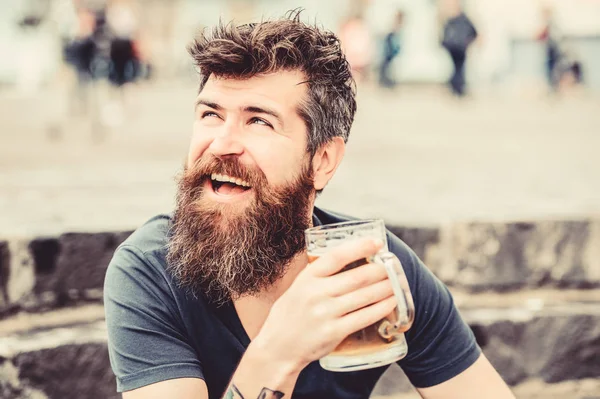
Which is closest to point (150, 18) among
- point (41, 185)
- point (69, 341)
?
point (41, 185)

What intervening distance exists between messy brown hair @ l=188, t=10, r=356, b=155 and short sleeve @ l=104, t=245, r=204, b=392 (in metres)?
0.53

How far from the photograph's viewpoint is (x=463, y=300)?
326cm

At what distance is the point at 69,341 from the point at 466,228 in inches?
66.3

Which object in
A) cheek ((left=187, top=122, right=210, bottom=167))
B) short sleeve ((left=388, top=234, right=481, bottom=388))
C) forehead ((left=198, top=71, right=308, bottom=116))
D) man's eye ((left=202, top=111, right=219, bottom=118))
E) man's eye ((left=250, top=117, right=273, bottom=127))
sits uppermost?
forehead ((left=198, top=71, right=308, bottom=116))

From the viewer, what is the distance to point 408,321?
4.76 ft

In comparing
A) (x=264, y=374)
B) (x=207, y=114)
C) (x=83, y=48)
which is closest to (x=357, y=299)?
(x=264, y=374)

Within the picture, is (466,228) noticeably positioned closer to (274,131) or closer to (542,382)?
(542,382)

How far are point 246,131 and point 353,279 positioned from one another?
2.03 feet

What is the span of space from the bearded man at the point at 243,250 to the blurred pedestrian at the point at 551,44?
1659 cm

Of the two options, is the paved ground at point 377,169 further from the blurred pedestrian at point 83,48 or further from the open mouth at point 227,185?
the open mouth at point 227,185

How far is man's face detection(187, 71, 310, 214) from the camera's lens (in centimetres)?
183

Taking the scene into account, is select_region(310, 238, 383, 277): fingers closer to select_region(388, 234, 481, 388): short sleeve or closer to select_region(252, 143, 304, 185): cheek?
select_region(252, 143, 304, 185): cheek

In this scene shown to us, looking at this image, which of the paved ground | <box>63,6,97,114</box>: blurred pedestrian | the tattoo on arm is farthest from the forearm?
<box>63,6,97,114</box>: blurred pedestrian

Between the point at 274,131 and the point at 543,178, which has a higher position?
the point at 274,131
